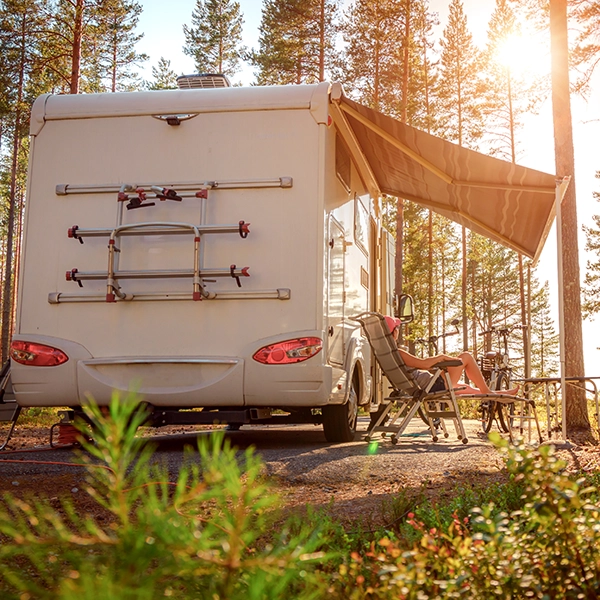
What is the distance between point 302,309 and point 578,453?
2532 millimetres

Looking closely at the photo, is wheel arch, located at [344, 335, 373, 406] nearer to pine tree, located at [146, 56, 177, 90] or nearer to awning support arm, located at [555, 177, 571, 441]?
awning support arm, located at [555, 177, 571, 441]

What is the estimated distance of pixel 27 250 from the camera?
6543 mm

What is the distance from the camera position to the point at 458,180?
7.18 metres

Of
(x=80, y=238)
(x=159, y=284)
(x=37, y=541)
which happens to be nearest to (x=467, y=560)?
(x=37, y=541)

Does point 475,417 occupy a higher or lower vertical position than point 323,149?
lower

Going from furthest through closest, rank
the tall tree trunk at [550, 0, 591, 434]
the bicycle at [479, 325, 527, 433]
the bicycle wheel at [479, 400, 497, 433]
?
1. the bicycle at [479, 325, 527, 433]
2. the bicycle wheel at [479, 400, 497, 433]
3. the tall tree trunk at [550, 0, 591, 434]

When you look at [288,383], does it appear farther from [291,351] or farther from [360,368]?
[360,368]

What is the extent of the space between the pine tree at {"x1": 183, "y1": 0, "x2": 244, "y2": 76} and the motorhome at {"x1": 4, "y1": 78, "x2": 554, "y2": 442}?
27213 mm

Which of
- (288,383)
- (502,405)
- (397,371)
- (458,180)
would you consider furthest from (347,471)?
(502,405)

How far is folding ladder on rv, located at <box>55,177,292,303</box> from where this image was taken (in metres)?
→ 6.19

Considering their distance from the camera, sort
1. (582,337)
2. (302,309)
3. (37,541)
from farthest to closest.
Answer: (582,337) < (302,309) < (37,541)

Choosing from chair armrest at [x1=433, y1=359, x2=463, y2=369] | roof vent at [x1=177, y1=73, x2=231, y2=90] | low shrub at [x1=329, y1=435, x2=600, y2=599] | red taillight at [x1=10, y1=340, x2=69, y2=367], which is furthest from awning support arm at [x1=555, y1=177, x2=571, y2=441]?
low shrub at [x1=329, y1=435, x2=600, y2=599]

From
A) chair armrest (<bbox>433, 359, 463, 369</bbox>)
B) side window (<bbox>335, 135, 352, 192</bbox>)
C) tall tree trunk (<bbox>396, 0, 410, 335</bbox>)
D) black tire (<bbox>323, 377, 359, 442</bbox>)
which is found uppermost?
tall tree trunk (<bbox>396, 0, 410, 335</bbox>)

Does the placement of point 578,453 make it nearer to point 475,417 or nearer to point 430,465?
point 430,465
